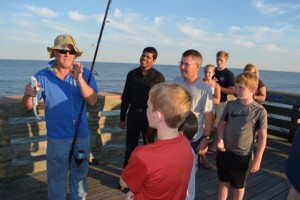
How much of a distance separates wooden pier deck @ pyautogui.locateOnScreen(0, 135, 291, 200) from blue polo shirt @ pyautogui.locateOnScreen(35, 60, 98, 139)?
4.73 feet

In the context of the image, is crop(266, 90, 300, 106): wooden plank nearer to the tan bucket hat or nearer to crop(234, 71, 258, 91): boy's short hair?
crop(234, 71, 258, 91): boy's short hair

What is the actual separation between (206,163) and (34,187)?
3264 mm

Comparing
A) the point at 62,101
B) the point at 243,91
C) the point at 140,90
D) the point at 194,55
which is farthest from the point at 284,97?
the point at 62,101

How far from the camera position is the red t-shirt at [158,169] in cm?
183

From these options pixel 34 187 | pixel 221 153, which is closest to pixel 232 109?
pixel 221 153

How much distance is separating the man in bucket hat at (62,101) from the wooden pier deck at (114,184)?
109 cm

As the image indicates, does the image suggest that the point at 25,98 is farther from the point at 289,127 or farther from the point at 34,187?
the point at 289,127

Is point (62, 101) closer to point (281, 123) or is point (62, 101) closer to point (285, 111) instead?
point (285, 111)

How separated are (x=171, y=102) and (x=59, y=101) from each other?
1924 millimetres

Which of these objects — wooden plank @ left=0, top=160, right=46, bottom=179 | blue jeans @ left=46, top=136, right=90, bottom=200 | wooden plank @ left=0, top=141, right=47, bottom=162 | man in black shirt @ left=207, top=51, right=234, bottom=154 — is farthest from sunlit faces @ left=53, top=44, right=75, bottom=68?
man in black shirt @ left=207, top=51, right=234, bottom=154

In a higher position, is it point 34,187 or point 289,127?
point 289,127

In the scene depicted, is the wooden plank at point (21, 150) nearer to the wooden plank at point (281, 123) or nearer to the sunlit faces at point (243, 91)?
the sunlit faces at point (243, 91)

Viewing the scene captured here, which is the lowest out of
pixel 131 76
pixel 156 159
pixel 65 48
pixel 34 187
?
pixel 34 187

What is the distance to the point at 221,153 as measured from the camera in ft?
12.5
